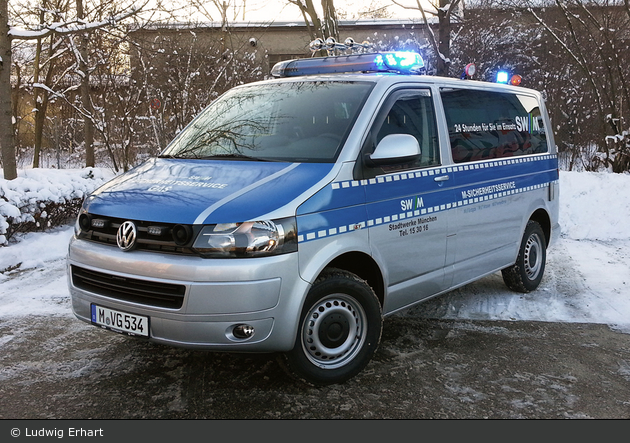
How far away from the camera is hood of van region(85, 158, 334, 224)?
3.36 m

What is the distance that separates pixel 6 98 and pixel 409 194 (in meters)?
7.68

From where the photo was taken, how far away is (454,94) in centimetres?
495

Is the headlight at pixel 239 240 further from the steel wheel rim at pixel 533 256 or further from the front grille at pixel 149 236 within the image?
the steel wheel rim at pixel 533 256

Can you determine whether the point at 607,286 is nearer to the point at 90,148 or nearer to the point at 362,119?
the point at 362,119

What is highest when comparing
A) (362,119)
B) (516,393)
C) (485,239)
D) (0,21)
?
(0,21)

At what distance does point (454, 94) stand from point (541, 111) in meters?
1.88

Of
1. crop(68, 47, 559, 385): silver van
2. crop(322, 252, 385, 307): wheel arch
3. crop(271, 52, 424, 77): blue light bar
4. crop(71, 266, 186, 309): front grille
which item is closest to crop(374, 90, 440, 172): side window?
crop(68, 47, 559, 385): silver van

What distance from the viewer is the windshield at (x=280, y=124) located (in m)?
4.04

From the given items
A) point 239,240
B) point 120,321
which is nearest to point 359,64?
point 239,240

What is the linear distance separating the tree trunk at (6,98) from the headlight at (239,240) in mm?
7584

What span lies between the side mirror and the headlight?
94 centimetres

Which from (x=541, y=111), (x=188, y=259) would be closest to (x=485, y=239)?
(x=541, y=111)

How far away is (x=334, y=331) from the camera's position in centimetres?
378

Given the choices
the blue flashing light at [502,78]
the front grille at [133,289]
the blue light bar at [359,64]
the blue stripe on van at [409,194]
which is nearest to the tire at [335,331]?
the blue stripe on van at [409,194]
